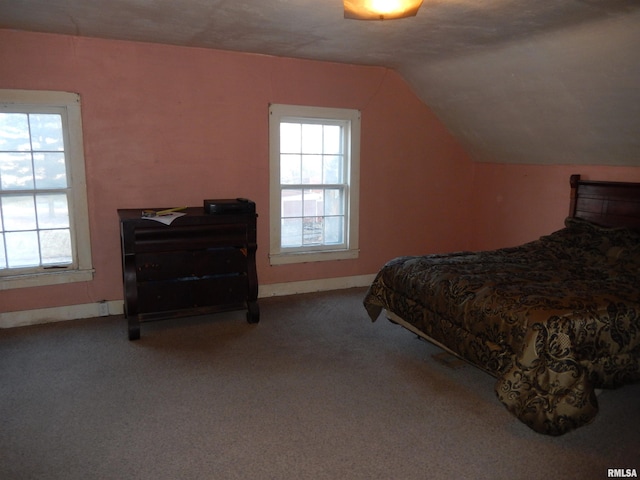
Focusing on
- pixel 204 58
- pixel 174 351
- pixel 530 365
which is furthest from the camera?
pixel 204 58

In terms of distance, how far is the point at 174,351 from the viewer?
330 centimetres

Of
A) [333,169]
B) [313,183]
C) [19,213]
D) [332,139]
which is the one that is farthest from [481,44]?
[19,213]

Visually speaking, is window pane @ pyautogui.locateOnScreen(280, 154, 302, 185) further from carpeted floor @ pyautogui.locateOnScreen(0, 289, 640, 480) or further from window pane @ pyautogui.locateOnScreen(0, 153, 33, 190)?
window pane @ pyautogui.locateOnScreen(0, 153, 33, 190)

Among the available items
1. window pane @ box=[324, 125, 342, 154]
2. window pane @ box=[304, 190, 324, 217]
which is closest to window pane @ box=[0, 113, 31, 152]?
window pane @ box=[304, 190, 324, 217]

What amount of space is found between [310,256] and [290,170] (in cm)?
85

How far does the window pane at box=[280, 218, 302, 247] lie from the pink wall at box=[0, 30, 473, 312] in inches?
8.3

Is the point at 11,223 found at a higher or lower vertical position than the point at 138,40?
lower

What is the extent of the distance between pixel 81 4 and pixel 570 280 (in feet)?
11.1

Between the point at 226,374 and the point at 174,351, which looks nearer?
the point at 226,374

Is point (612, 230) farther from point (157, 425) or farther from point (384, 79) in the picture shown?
point (157, 425)

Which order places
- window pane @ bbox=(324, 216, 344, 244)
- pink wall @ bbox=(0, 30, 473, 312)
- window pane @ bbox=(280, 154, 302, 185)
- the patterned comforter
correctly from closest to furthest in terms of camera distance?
the patterned comforter < pink wall @ bbox=(0, 30, 473, 312) < window pane @ bbox=(280, 154, 302, 185) < window pane @ bbox=(324, 216, 344, 244)

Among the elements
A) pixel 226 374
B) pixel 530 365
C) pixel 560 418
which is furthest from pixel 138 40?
pixel 560 418

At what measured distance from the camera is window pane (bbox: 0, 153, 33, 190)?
3.57 meters

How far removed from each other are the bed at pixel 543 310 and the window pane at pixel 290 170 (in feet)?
4.82
